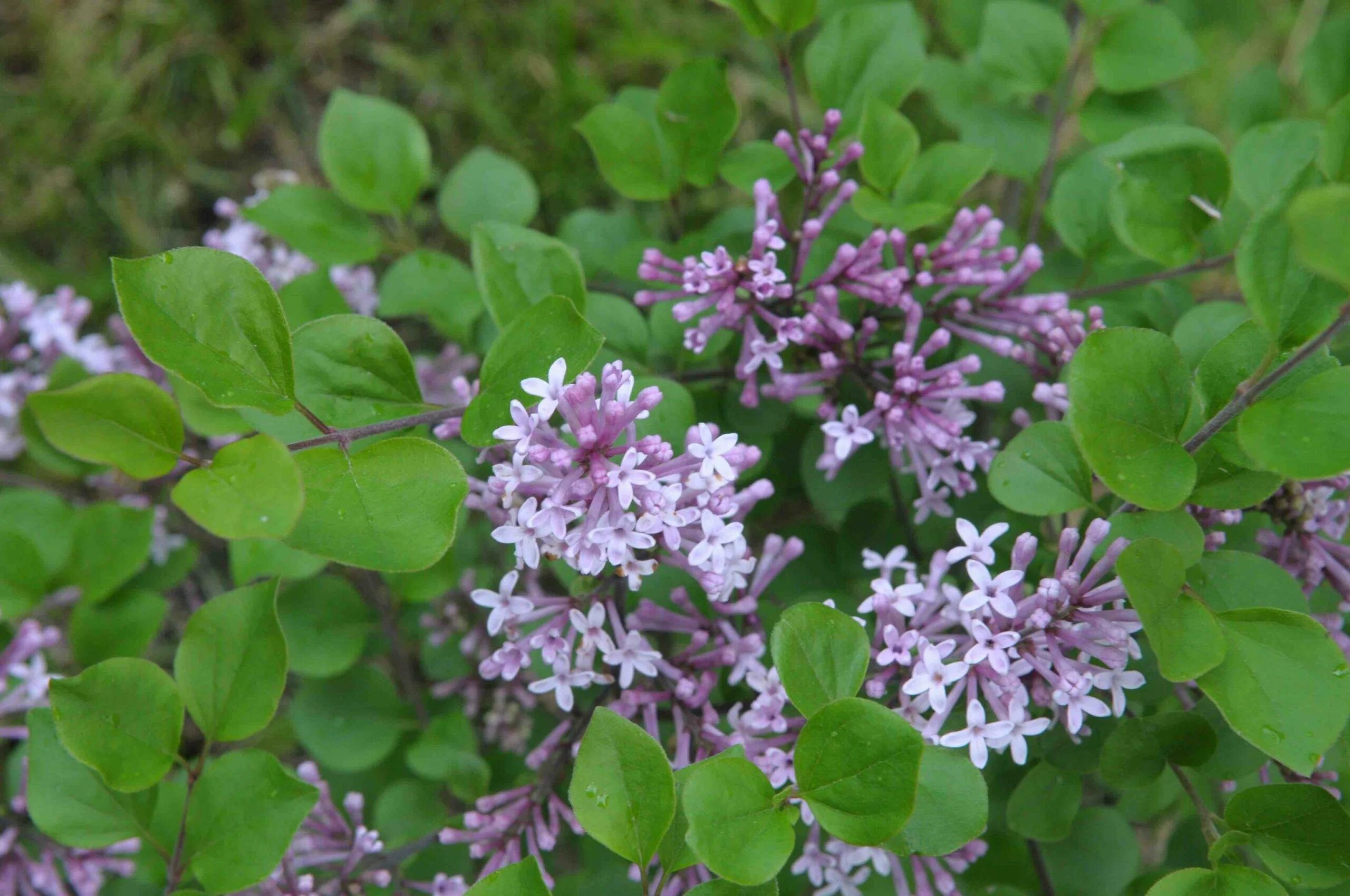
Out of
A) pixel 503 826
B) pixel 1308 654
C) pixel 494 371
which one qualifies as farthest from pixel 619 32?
pixel 1308 654

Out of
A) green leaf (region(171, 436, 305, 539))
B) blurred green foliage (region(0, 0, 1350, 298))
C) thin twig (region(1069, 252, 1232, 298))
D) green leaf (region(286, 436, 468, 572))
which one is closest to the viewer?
green leaf (region(171, 436, 305, 539))

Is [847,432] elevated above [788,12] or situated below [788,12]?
→ below

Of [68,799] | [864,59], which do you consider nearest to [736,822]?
[68,799]

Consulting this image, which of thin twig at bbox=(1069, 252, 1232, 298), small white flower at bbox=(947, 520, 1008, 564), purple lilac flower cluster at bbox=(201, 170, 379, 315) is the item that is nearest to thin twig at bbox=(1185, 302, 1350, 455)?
small white flower at bbox=(947, 520, 1008, 564)

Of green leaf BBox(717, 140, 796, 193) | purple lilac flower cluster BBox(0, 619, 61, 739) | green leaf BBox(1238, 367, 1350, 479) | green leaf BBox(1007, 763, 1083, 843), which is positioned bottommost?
purple lilac flower cluster BBox(0, 619, 61, 739)

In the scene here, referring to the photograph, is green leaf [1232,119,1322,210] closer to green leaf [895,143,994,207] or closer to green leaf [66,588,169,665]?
green leaf [895,143,994,207]

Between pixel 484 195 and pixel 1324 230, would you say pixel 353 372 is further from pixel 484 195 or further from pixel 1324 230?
pixel 1324 230
